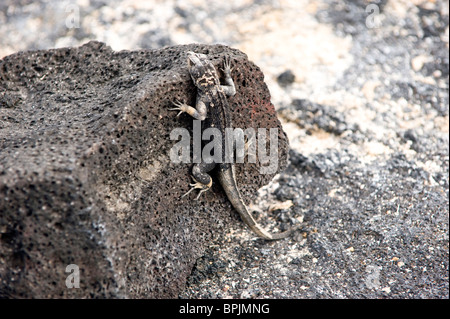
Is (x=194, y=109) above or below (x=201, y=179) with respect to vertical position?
above

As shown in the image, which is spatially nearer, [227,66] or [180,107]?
[180,107]

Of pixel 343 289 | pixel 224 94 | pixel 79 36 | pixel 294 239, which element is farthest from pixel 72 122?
pixel 79 36

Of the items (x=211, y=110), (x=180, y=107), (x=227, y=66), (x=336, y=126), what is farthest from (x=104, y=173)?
(x=336, y=126)

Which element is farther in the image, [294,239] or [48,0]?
[48,0]

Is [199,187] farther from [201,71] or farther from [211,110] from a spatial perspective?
[201,71]

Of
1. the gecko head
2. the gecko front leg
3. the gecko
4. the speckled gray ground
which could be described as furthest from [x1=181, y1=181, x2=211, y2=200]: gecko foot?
the gecko head

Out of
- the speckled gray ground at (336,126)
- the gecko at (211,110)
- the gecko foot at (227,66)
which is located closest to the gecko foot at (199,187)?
the gecko at (211,110)
